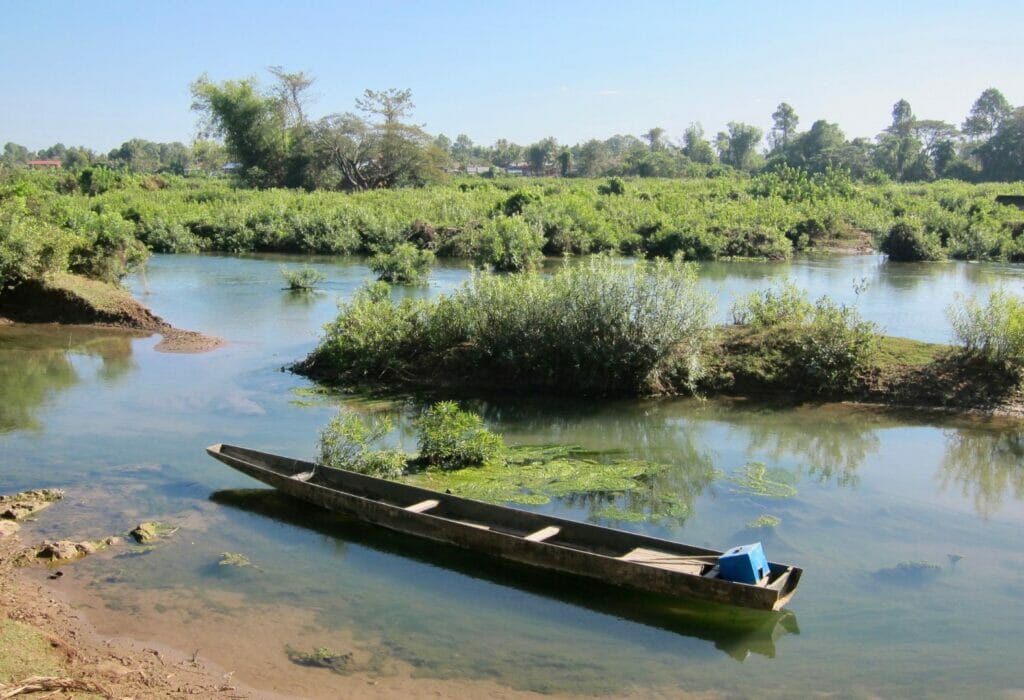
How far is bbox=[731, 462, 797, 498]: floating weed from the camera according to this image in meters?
10.6

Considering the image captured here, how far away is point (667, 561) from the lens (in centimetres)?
777

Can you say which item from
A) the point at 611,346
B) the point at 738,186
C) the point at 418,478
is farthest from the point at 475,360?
the point at 738,186

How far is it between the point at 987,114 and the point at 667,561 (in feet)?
281

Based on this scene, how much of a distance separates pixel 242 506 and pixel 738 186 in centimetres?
4452

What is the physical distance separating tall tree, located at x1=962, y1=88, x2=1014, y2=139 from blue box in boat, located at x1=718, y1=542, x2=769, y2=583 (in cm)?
8319

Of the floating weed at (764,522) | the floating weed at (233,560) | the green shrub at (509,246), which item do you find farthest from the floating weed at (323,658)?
the green shrub at (509,246)

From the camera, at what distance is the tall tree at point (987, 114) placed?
256 feet

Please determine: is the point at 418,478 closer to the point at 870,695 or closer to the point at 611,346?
the point at 611,346

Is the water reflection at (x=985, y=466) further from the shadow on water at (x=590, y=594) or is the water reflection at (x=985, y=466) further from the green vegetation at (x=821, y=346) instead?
the shadow on water at (x=590, y=594)

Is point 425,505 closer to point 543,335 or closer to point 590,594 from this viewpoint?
point 590,594

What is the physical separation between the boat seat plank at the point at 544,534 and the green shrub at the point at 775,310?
820cm

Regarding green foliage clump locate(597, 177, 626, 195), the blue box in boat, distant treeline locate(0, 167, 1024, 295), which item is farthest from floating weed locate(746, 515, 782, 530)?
green foliage clump locate(597, 177, 626, 195)

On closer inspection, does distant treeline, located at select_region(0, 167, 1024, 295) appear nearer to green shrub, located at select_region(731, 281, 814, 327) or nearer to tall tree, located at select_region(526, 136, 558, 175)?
green shrub, located at select_region(731, 281, 814, 327)

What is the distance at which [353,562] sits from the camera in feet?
28.9
